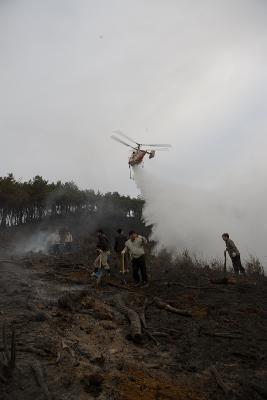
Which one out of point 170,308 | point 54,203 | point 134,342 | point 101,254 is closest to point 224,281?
point 170,308

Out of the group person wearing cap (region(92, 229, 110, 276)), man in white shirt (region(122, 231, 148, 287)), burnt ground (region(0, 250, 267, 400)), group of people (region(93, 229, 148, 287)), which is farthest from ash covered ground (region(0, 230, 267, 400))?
person wearing cap (region(92, 229, 110, 276))

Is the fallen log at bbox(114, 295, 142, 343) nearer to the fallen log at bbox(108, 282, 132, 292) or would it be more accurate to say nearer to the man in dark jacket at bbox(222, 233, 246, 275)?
the fallen log at bbox(108, 282, 132, 292)

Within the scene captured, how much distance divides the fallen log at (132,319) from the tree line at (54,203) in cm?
3789

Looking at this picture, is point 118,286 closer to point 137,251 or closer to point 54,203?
point 137,251

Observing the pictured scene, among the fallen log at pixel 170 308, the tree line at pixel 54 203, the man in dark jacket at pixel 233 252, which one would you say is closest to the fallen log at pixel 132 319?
the fallen log at pixel 170 308

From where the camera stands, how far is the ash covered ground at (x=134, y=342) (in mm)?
5180

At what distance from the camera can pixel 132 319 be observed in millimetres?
8094

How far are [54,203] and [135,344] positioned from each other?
48.3 m

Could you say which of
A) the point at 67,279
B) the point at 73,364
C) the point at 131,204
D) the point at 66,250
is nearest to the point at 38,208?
the point at 131,204

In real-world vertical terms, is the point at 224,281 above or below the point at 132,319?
above

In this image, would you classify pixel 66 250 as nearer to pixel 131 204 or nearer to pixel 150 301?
pixel 150 301

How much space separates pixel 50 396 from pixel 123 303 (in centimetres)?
478

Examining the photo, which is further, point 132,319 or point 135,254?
point 135,254

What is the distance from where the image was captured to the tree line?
46.5 m
